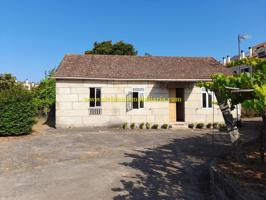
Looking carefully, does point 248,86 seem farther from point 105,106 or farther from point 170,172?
point 105,106

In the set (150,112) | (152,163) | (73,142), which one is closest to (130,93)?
(150,112)

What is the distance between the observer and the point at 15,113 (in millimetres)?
14453

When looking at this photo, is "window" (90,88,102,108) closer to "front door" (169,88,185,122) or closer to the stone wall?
the stone wall

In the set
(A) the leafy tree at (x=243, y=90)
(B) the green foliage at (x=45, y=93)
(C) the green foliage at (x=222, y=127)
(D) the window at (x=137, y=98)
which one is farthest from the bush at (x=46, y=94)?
(A) the leafy tree at (x=243, y=90)

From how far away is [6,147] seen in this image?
11836 mm

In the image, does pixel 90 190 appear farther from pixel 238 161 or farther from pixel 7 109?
pixel 7 109

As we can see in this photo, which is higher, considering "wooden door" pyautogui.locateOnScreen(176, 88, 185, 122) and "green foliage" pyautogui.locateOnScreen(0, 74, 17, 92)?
"green foliage" pyautogui.locateOnScreen(0, 74, 17, 92)

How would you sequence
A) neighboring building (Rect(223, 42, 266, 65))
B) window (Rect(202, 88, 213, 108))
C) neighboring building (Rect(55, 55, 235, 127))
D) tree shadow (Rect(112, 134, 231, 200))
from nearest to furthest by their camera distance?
tree shadow (Rect(112, 134, 231, 200)) → neighboring building (Rect(55, 55, 235, 127)) → window (Rect(202, 88, 213, 108)) → neighboring building (Rect(223, 42, 266, 65))

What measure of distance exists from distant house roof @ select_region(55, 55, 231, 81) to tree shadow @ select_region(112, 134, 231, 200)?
25.4ft

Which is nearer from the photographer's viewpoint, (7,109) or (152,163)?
(152,163)

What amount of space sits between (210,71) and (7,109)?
1539 cm

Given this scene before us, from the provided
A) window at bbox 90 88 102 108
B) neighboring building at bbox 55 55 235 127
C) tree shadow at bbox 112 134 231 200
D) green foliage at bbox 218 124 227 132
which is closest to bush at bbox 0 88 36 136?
neighboring building at bbox 55 55 235 127

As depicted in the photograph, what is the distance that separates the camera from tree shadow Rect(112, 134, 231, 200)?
21.0 ft

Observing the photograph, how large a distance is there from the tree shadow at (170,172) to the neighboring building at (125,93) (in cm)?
654
